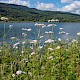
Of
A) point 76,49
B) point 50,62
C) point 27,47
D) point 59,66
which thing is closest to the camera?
point 59,66

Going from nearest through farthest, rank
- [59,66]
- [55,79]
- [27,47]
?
1. [55,79]
2. [59,66]
3. [27,47]

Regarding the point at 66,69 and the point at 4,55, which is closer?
the point at 66,69

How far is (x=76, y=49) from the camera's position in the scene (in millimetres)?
9336

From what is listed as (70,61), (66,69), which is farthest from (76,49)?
(66,69)

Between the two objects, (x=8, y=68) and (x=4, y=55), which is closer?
(x=8, y=68)

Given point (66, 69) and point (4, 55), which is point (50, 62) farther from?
point (4, 55)

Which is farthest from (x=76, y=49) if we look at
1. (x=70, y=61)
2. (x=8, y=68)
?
(x=8, y=68)

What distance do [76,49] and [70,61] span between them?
1.56m

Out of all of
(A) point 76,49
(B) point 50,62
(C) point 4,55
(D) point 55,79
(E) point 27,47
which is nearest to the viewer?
(D) point 55,79

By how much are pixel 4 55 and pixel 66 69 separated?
225 cm

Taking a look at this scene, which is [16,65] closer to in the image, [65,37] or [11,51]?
[11,51]

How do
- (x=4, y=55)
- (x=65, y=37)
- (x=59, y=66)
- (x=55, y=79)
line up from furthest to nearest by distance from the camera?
(x=65, y=37) < (x=4, y=55) < (x=59, y=66) < (x=55, y=79)

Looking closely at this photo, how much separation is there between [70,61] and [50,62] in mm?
600

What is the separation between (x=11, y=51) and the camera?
376 inches
